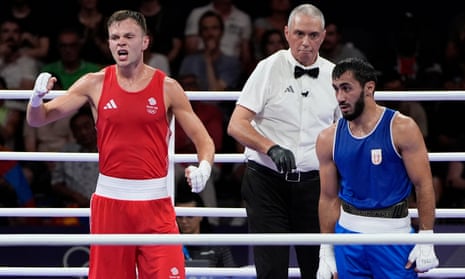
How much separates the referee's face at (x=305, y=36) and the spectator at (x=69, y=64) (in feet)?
10.1

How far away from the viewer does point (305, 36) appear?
17.3 feet

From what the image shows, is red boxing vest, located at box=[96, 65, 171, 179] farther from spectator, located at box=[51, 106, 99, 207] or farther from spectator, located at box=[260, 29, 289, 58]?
spectator, located at box=[260, 29, 289, 58]

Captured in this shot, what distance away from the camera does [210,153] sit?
15.5 ft

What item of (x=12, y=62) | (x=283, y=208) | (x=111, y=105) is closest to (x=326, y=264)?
(x=283, y=208)

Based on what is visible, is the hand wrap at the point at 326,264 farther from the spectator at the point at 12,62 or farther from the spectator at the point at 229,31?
the spectator at the point at 12,62

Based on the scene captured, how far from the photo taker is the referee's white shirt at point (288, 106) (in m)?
5.29

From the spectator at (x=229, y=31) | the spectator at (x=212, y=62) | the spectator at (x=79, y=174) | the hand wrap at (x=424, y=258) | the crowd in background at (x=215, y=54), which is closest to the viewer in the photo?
the hand wrap at (x=424, y=258)

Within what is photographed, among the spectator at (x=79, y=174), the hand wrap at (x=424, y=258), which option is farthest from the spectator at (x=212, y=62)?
the hand wrap at (x=424, y=258)

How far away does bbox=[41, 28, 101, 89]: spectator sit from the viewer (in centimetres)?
808

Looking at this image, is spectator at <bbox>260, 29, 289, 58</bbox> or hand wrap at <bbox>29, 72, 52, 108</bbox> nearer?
hand wrap at <bbox>29, 72, 52, 108</bbox>

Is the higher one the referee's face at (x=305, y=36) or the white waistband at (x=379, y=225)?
the referee's face at (x=305, y=36)

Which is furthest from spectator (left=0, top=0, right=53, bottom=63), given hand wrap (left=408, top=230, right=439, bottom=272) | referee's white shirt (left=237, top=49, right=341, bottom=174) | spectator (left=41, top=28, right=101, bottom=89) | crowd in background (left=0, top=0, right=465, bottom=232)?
hand wrap (left=408, top=230, right=439, bottom=272)

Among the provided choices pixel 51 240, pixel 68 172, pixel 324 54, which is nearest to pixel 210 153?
pixel 51 240

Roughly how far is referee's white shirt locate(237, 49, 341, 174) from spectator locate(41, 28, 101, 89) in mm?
2988
